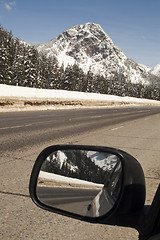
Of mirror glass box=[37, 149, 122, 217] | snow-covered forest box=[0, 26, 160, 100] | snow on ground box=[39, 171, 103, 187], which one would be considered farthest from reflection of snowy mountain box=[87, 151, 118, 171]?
snow-covered forest box=[0, 26, 160, 100]

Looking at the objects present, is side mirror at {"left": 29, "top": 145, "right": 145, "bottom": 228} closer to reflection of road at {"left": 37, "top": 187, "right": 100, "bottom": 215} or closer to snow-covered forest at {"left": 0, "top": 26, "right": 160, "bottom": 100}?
reflection of road at {"left": 37, "top": 187, "right": 100, "bottom": 215}

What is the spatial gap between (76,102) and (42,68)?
65481 mm

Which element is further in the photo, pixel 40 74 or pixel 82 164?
pixel 40 74

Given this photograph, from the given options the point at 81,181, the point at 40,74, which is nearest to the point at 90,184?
the point at 81,181

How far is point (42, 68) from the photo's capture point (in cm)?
9512

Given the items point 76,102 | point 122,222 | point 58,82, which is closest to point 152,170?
point 122,222

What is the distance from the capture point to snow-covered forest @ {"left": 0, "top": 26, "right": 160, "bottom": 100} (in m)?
69.8

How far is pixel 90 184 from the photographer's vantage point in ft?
5.88

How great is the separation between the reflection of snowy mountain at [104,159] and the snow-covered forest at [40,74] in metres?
67.2

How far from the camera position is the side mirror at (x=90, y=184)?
130 centimetres

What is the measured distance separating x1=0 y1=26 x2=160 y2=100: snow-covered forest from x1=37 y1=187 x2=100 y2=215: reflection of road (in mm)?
67043

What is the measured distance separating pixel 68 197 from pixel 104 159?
44cm

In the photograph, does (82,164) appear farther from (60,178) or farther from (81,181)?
(60,178)

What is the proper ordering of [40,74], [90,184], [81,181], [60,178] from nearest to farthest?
[90,184] → [81,181] → [60,178] → [40,74]
